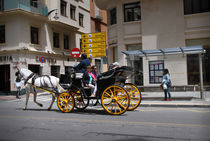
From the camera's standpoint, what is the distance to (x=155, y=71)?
16.5m

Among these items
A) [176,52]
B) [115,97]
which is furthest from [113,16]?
[115,97]

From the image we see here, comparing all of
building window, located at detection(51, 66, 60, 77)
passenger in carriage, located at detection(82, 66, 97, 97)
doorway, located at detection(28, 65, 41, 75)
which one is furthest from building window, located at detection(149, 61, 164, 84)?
building window, located at detection(51, 66, 60, 77)

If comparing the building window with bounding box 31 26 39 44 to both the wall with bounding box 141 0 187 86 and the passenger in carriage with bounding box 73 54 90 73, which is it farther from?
the passenger in carriage with bounding box 73 54 90 73

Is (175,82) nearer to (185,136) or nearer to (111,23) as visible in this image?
(111,23)

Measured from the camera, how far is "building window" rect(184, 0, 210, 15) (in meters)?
16.2

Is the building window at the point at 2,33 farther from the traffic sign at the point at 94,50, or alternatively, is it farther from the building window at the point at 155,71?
the building window at the point at 155,71

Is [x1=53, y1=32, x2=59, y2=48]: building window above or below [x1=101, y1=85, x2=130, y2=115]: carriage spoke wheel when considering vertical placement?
above

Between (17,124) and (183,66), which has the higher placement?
(183,66)

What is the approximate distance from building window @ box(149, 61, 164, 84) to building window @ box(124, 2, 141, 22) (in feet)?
13.9

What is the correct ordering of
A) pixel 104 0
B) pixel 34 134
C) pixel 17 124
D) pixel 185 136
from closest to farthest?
pixel 185 136 → pixel 34 134 → pixel 17 124 → pixel 104 0

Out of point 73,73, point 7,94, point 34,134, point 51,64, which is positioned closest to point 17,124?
point 34,134

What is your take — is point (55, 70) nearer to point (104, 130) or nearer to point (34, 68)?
point (34, 68)

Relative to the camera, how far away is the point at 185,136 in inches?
191

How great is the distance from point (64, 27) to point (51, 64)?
16.5 ft
